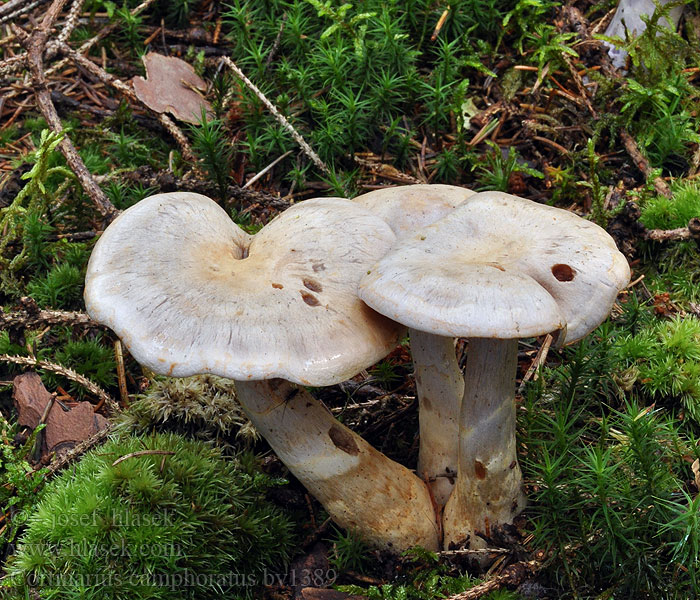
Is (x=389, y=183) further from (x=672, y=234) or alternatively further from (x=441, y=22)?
(x=672, y=234)

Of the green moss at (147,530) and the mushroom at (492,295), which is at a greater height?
the mushroom at (492,295)

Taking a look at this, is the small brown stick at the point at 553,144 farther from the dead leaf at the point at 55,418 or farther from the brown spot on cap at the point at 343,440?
the dead leaf at the point at 55,418

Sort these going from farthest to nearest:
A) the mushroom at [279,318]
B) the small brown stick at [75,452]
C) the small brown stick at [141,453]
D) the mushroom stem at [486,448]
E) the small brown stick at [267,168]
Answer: the small brown stick at [267,168] < the small brown stick at [75,452] < the small brown stick at [141,453] < the mushroom stem at [486,448] < the mushroom at [279,318]

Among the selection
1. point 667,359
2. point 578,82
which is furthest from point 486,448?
point 578,82

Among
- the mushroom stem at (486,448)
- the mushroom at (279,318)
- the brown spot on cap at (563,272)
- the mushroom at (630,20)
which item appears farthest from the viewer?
the mushroom at (630,20)

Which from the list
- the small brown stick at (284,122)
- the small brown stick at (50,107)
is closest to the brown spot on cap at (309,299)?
the small brown stick at (284,122)

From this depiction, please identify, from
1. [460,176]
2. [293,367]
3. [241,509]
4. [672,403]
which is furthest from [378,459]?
[460,176]

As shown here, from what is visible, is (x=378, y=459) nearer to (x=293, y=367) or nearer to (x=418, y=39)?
(x=293, y=367)

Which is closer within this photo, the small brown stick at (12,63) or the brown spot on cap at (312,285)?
the brown spot on cap at (312,285)
